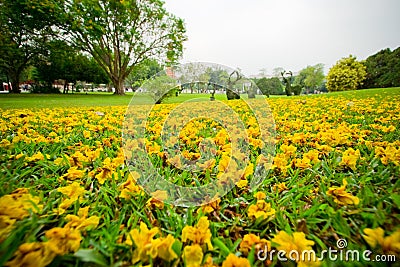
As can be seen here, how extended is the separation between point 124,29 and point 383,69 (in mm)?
23903

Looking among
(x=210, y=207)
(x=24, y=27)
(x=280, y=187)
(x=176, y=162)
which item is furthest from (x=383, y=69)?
(x=24, y=27)

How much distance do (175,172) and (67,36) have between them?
70.8ft

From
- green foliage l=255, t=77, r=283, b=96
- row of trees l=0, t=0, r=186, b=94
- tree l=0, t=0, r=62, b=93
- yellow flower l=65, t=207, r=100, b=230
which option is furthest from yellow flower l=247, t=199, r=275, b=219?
tree l=0, t=0, r=62, b=93

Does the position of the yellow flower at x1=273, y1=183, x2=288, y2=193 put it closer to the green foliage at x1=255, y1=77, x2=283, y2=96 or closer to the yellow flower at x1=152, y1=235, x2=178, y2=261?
the yellow flower at x1=152, y1=235, x2=178, y2=261

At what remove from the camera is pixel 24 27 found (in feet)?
54.5

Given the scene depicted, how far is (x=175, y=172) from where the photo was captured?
133cm

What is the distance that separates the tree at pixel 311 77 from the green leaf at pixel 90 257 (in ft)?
155

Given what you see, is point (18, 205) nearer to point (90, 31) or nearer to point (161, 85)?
point (161, 85)

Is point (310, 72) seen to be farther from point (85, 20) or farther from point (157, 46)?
point (85, 20)

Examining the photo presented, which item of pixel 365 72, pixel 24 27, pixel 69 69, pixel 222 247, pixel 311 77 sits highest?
pixel 311 77

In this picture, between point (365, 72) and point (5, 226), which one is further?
point (365, 72)

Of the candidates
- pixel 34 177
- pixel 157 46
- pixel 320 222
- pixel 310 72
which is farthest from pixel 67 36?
pixel 310 72

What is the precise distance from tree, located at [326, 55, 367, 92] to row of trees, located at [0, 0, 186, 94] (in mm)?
15450

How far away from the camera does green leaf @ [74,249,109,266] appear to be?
23.1 inches
